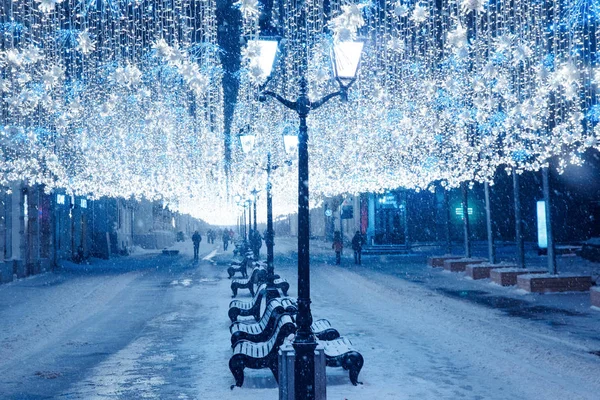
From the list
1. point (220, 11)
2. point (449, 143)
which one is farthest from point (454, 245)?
point (220, 11)

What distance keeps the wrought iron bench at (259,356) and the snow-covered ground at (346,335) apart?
9.3 inches

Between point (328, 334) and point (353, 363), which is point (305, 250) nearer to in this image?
point (353, 363)

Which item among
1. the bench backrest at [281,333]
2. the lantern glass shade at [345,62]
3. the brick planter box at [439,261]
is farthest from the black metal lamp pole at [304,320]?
the brick planter box at [439,261]

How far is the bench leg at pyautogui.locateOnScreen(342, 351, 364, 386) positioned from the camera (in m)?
7.76

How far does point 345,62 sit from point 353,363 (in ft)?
12.4

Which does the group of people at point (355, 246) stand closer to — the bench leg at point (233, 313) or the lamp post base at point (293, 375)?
the bench leg at point (233, 313)

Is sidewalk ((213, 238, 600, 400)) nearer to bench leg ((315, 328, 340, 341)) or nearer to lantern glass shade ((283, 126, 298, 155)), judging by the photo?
bench leg ((315, 328, 340, 341))

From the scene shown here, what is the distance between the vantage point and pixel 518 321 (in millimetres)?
12781

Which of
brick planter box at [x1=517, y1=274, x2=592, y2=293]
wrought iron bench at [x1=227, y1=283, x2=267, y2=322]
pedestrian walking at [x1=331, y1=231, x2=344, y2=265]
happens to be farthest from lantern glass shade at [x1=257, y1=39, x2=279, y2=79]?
pedestrian walking at [x1=331, y1=231, x2=344, y2=265]

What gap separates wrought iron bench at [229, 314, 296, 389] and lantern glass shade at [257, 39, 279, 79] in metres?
3.44

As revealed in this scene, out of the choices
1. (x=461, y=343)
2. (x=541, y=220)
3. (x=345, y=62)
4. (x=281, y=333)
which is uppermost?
(x=345, y=62)

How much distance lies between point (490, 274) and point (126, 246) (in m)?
33.3

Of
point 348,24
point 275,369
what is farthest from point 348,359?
point 348,24

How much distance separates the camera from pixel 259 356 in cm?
802
